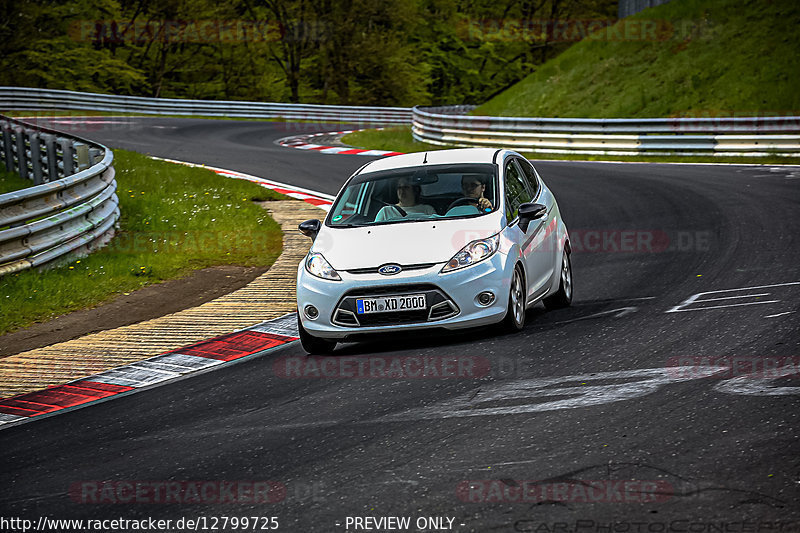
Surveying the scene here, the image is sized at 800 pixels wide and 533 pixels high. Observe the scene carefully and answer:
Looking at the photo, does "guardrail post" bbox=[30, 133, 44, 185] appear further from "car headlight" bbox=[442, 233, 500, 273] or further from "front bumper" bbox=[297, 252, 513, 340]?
"car headlight" bbox=[442, 233, 500, 273]

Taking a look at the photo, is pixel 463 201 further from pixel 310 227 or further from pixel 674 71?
pixel 674 71

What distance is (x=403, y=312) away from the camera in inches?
327

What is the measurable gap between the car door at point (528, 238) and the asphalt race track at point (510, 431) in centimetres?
36

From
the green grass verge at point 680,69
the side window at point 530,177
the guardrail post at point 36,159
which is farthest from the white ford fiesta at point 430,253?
the green grass verge at point 680,69

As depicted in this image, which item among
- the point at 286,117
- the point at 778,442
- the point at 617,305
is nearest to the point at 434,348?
the point at 617,305

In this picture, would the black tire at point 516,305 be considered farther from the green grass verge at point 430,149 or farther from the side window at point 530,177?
the green grass verge at point 430,149

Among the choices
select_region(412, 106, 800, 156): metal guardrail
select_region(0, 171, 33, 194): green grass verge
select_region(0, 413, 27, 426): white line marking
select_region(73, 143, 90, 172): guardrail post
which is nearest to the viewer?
select_region(0, 413, 27, 426): white line marking

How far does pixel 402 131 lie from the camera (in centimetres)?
3878

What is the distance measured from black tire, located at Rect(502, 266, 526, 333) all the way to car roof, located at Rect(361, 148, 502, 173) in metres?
1.53

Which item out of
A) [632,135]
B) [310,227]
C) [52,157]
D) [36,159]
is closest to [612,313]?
[310,227]

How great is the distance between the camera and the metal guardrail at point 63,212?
39.3 feet

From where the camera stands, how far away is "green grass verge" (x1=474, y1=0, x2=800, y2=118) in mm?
30562

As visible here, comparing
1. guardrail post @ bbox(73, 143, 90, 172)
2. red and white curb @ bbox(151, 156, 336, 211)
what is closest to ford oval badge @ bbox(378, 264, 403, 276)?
red and white curb @ bbox(151, 156, 336, 211)

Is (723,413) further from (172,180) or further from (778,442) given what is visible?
(172,180)
